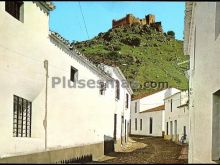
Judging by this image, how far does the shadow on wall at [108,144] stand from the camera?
21487 mm

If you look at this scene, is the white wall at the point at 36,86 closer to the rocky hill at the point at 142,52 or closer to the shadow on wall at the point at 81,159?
the shadow on wall at the point at 81,159

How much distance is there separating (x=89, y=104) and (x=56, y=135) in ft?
15.3

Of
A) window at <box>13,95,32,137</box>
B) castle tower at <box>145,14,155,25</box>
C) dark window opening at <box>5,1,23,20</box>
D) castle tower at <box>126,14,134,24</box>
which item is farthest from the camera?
castle tower at <box>145,14,155,25</box>

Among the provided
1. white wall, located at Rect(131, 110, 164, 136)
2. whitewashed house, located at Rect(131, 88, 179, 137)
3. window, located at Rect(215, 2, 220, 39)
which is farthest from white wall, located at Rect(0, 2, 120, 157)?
whitewashed house, located at Rect(131, 88, 179, 137)

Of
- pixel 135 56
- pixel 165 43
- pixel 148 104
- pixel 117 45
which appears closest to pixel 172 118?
pixel 148 104

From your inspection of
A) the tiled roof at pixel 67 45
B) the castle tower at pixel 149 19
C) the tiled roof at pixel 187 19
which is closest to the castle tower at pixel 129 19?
the castle tower at pixel 149 19

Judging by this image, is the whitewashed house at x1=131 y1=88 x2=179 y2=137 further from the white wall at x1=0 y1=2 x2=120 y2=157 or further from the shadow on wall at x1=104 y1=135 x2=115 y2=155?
the white wall at x1=0 y1=2 x2=120 y2=157

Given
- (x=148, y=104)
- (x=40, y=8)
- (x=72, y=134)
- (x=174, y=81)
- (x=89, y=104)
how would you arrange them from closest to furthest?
(x=40, y=8) → (x=72, y=134) → (x=89, y=104) → (x=148, y=104) → (x=174, y=81)

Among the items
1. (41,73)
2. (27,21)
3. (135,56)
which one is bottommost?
(41,73)

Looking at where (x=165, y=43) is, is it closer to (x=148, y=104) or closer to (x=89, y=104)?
(x=148, y=104)

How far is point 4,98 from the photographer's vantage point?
9539 mm

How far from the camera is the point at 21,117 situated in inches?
426

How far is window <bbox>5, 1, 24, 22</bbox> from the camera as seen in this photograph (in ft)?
33.1

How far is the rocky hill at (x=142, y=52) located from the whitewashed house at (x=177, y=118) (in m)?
14.7
